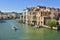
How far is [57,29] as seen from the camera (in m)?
17.8

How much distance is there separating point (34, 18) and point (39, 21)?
7.50 ft

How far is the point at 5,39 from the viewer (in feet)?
41.5

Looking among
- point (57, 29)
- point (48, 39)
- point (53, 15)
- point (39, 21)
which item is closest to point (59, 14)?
point (53, 15)

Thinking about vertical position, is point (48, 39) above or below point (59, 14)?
below

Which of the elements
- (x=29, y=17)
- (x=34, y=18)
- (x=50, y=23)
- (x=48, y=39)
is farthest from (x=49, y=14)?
(x=48, y=39)

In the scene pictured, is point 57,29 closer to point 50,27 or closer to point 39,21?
point 50,27

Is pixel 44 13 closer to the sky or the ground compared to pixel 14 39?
closer to the sky

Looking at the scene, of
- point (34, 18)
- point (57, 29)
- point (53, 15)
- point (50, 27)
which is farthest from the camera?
point (34, 18)

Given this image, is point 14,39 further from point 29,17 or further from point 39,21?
point 29,17

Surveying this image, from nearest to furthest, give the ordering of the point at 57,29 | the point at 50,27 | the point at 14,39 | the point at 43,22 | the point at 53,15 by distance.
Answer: the point at 14,39
the point at 57,29
the point at 50,27
the point at 43,22
the point at 53,15

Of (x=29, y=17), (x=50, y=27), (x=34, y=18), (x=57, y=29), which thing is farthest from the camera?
(x=29, y=17)

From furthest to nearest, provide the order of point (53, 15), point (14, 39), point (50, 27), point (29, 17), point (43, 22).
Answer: point (29, 17)
point (53, 15)
point (43, 22)
point (50, 27)
point (14, 39)

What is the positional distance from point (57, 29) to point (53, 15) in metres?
7.10

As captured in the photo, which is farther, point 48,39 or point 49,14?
point 49,14
